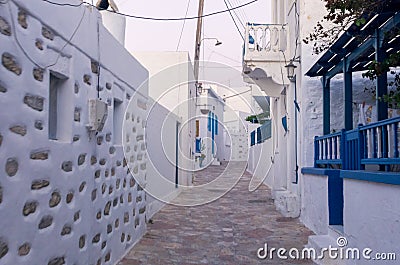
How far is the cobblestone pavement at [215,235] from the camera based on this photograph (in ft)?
18.8

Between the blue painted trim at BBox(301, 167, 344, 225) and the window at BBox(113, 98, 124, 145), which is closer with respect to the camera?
the window at BBox(113, 98, 124, 145)

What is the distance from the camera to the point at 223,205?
36.6 ft

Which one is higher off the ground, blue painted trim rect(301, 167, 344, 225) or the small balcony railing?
the small balcony railing

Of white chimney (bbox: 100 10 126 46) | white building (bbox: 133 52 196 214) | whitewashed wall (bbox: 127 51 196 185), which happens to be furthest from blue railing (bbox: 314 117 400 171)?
whitewashed wall (bbox: 127 51 196 185)

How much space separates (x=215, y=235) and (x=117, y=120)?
2688 millimetres

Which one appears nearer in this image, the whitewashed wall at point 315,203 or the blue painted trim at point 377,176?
the blue painted trim at point 377,176

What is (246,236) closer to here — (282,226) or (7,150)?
(282,226)

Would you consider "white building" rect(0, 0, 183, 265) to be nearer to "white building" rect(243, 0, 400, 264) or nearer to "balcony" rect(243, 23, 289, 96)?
"white building" rect(243, 0, 400, 264)

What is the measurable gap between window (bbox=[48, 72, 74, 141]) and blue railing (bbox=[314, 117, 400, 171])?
2736mm

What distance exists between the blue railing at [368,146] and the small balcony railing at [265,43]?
13.0ft

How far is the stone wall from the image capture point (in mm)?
2789

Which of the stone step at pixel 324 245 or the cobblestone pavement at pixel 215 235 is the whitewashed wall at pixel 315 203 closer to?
the cobblestone pavement at pixel 215 235

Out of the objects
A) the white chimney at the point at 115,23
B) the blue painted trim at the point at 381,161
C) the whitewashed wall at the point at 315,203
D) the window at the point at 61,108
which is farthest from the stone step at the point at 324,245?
the white chimney at the point at 115,23

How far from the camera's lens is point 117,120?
574 cm
